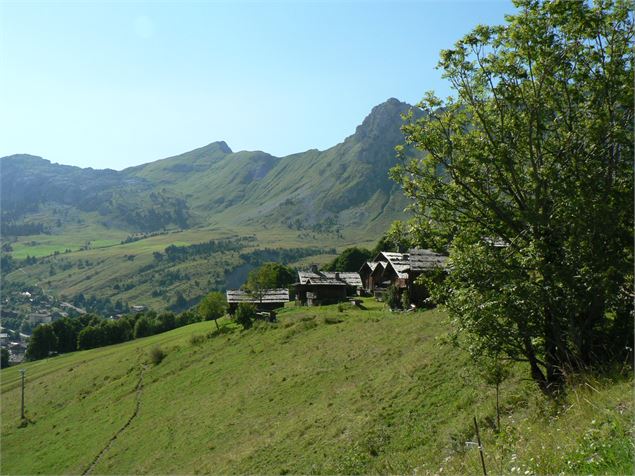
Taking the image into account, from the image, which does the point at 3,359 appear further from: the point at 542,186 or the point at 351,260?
the point at 542,186

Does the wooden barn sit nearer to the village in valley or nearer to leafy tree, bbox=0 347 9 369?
the village in valley

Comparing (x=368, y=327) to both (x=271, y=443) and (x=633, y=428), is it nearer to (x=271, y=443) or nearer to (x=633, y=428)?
(x=271, y=443)

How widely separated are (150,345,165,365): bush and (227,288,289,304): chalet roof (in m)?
25.3

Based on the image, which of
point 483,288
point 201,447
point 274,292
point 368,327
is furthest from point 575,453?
point 274,292

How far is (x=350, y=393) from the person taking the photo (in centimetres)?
3147

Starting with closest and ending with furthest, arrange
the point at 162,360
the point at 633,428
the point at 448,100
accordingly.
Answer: the point at 633,428, the point at 448,100, the point at 162,360

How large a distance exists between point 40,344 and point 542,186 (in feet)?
482

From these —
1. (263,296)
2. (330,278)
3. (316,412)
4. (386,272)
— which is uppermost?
(386,272)

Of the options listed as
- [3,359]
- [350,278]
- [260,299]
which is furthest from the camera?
[3,359]

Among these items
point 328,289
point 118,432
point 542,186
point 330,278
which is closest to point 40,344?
point 330,278

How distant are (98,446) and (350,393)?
85.3ft

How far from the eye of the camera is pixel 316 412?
102ft

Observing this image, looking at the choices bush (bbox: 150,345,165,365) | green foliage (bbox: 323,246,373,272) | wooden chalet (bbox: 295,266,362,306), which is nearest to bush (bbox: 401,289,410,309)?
wooden chalet (bbox: 295,266,362,306)

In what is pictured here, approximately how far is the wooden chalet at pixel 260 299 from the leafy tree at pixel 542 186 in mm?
76576
